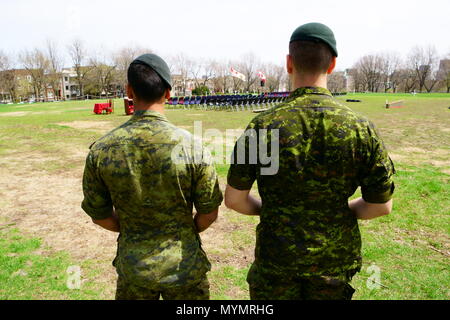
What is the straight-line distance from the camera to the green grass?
10.3 feet

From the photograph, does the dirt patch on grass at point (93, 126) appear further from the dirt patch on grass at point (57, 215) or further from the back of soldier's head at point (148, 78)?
the back of soldier's head at point (148, 78)

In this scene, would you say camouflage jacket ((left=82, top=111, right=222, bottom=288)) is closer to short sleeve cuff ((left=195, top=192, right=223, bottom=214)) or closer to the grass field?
short sleeve cuff ((left=195, top=192, right=223, bottom=214))

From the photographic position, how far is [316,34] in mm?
1606

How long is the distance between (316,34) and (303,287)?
146 cm

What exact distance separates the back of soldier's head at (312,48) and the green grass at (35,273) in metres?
2.91

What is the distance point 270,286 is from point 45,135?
1430cm

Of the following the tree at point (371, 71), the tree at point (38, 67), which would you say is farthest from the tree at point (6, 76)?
the tree at point (371, 71)

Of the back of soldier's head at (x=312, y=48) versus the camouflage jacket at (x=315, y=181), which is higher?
the back of soldier's head at (x=312, y=48)

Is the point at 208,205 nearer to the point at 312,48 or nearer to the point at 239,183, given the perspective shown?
the point at 239,183

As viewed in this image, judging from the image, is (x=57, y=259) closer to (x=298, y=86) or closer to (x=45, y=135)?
(x=298, y=86)

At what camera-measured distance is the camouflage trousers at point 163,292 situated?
6.24 ft

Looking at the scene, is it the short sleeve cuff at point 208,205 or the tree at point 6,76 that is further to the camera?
the tree at point 6,76

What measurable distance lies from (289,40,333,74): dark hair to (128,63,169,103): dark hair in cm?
78

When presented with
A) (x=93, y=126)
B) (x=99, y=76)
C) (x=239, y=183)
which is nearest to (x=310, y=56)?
(x=239, y=183)
